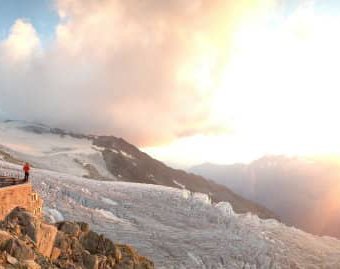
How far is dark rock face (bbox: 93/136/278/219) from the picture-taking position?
496 feet

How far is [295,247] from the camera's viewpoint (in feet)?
187

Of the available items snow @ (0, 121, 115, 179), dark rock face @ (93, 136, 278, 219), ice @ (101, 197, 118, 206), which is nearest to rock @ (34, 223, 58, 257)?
ice @ (101, 197, 118, 206)

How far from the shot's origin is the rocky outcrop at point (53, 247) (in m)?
18.0

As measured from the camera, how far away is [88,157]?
133 metres

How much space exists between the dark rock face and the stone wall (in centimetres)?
11281

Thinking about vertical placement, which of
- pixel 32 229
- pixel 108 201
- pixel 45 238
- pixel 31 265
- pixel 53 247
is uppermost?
pixel 108 201

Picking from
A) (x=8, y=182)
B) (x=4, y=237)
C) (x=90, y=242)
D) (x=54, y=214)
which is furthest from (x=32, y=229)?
(x=54, y=214)

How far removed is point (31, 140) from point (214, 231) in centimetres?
10209

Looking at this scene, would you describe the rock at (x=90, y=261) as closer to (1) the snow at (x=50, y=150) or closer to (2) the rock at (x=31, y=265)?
(2) the rock at (x=31, y=265)

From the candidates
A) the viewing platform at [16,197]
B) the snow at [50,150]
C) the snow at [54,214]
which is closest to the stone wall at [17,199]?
the viewing platform at [16,197]

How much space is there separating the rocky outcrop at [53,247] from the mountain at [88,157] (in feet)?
244

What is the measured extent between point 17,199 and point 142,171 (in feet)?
465

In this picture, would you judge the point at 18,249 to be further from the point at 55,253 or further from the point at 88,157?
the point at 88,157

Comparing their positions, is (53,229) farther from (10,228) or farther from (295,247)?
(295,247)
